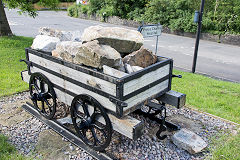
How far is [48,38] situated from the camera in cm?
423

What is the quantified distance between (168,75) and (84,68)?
53.5 inches

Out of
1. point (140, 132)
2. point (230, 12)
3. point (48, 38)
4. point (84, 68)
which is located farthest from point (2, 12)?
point (230, 12)

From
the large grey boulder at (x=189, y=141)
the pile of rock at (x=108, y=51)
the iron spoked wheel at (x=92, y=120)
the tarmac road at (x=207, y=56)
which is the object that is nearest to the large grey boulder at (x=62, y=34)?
the pile of rock at (x=108, y=51)

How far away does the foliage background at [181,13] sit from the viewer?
16.1 metres

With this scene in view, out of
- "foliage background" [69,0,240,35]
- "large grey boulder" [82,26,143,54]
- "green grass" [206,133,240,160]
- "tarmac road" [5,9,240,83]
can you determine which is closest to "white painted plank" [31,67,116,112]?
"large grey boulder" [82,26,143,54]

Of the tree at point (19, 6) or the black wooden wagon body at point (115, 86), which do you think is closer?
the black wooden wagon body at point (115, 86)

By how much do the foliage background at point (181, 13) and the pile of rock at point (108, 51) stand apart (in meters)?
14.0

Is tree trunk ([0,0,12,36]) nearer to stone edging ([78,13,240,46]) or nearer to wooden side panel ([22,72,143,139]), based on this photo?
wooden side panel ([22,72,143,139])

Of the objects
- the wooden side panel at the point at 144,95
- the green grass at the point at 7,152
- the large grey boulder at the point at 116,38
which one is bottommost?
the green grass at the point at 7,152

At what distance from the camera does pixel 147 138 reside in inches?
149

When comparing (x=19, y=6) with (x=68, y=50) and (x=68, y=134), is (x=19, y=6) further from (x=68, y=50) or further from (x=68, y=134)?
(x=68, y=134)

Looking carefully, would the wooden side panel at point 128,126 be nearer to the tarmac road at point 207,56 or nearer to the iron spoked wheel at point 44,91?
the iron spoked wheel at point 44,91

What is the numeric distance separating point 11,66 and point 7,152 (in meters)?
5.00

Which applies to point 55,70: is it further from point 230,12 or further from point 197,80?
point 230,12
